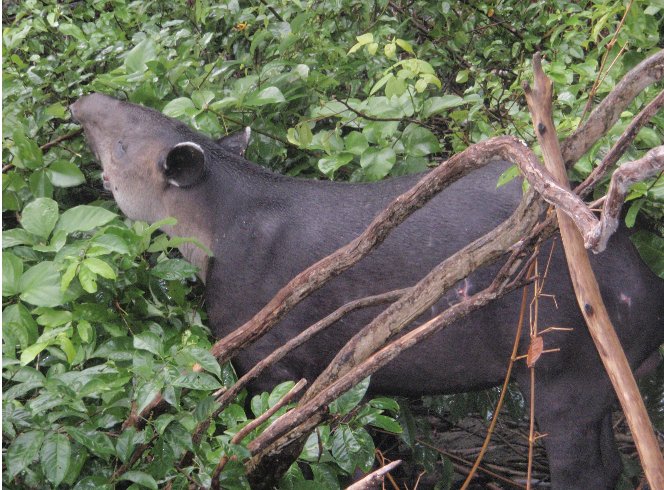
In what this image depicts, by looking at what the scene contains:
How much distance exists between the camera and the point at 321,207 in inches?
156

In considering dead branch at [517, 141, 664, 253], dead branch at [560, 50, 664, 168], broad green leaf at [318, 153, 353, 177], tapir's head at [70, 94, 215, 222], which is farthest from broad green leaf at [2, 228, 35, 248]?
dead branch at [517, 141, 664, 253]

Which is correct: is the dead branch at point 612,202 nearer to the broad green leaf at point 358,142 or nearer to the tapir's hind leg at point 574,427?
the tapir's hind leg at point 574,427

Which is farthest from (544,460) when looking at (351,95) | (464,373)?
(351,95)

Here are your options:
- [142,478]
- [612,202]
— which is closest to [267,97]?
[142,478]

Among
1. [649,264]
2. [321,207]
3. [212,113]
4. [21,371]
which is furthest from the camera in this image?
[212,113]

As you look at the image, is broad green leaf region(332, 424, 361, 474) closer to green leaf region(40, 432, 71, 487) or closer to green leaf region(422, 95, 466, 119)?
green leaf region(40, 432, 71, 487)

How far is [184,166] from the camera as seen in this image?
13.7 ft

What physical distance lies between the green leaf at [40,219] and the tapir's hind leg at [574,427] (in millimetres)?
1836

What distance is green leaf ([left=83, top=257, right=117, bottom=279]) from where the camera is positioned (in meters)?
3.03

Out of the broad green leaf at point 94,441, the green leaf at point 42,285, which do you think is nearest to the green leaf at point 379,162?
the green leaf at point 42,285

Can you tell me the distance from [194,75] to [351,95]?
801mm

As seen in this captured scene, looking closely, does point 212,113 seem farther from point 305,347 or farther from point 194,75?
point 305,347

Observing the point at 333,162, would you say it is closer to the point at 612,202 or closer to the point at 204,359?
the point at 204,359

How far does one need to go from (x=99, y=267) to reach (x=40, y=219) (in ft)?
1.05
